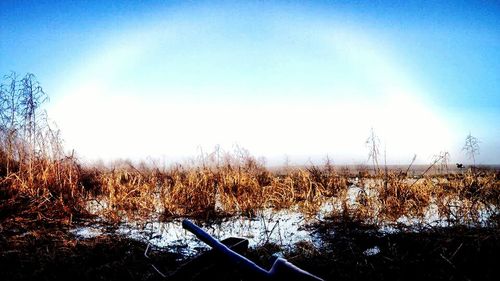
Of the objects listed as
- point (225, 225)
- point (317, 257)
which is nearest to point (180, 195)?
point (225, 225)

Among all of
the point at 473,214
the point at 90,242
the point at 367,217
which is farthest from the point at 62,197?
the point at 473,214

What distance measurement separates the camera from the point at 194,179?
579cm

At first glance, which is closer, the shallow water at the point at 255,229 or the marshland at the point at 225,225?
the marshland at the point at 225,225

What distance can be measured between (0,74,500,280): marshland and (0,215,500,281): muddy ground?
12mm

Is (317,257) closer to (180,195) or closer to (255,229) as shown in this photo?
(255,229)

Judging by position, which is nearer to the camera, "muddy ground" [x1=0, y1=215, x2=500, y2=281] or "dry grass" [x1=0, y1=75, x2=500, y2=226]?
"muddy ground" [x1=0, y1=215, x2=500, y2=281]

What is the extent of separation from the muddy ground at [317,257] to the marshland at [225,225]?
12 millimetres

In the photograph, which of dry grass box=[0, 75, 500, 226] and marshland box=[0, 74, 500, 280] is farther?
dry grass box=[0, 75, 500, 226]

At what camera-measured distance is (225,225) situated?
3779 millimetres

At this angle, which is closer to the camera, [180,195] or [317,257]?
[317,257]

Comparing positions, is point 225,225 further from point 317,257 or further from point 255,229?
point 317,257

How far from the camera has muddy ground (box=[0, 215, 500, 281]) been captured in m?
2.17

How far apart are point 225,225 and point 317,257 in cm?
150

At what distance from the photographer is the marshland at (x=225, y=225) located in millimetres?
2305
